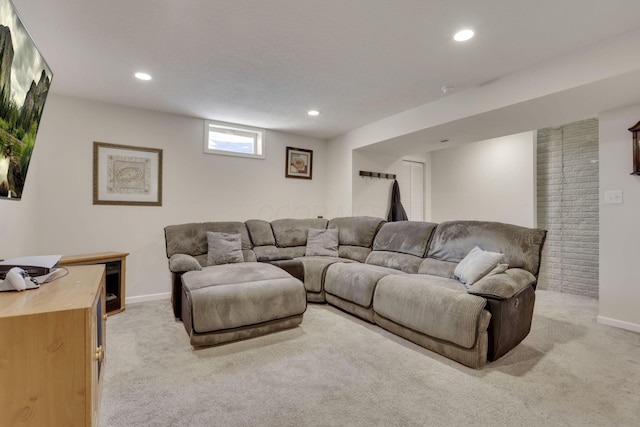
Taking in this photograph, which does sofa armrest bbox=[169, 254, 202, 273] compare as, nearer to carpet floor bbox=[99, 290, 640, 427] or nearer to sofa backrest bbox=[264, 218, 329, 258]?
carpet floor bbox=[99, 290, 640, 427]

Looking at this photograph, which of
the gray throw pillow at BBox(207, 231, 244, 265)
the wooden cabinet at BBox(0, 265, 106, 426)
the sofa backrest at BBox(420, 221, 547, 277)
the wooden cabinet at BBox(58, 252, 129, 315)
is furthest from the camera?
the gray throw pillow at BBox(207, 231, 244, 265)

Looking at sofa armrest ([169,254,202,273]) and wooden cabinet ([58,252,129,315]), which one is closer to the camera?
sofa armrest ([169,254,202,273])

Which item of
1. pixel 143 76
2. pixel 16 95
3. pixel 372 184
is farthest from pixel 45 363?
pixel 372 184

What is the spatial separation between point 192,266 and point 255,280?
2.34 feet

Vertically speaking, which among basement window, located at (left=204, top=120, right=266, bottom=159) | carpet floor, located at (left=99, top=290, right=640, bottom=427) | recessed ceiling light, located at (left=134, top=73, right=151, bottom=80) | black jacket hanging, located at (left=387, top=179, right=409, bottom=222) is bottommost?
carpet floor, located at (left=99, top=290, right=640, bottom=427)

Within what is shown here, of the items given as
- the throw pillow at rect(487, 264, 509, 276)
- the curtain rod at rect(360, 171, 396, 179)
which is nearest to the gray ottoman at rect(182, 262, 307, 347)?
the throw pillow at rect(487, 264, 509, 276)

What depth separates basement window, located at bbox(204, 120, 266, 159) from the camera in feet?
14.0

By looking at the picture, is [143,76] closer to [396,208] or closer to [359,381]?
[359,381]

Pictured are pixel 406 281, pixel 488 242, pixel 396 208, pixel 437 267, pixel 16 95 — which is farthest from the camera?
pixel 396 208

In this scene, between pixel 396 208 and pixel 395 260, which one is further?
pixel 396 208

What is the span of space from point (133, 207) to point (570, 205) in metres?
5.77

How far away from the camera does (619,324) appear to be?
2.83m

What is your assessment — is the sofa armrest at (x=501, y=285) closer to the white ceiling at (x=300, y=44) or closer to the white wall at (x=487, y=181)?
the white ceiling at (x=300, y=44)

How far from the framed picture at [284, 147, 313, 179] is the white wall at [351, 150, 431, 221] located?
82 centimetres
